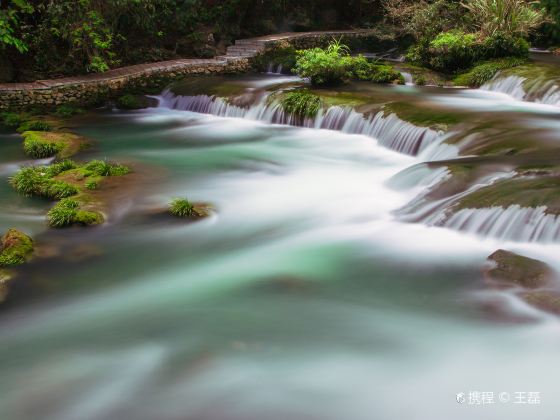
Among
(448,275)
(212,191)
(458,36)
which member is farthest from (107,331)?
(458,36)

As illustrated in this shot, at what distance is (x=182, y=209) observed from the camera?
8.48 m

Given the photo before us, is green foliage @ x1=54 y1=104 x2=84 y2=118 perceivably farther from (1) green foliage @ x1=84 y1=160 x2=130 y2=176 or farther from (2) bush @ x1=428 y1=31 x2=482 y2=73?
(2) bush @ x1=428 y1=31 x2=482 y2=73

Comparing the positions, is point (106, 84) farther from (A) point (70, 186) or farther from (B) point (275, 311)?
(B) point (275, 311)

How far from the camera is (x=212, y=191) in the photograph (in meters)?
9.84

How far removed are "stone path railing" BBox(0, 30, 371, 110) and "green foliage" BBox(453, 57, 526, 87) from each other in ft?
24.3

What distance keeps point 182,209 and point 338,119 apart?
19.5 feet

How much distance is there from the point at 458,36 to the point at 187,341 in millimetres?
14206

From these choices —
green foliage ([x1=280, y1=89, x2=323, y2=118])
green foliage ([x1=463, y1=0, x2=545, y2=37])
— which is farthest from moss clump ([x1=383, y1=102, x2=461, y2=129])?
green foliage ([x1=463, y1=0, x2=545, y2=37])

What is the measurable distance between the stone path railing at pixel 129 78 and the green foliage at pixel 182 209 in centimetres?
961

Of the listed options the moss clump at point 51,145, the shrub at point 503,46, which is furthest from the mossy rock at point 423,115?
the moss clump at point 51,145

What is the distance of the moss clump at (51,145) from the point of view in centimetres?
1197

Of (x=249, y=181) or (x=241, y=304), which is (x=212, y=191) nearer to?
(x=249, y=181)

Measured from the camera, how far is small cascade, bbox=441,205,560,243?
21.0 ft

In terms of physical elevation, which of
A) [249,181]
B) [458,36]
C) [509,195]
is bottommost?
[249,181]
